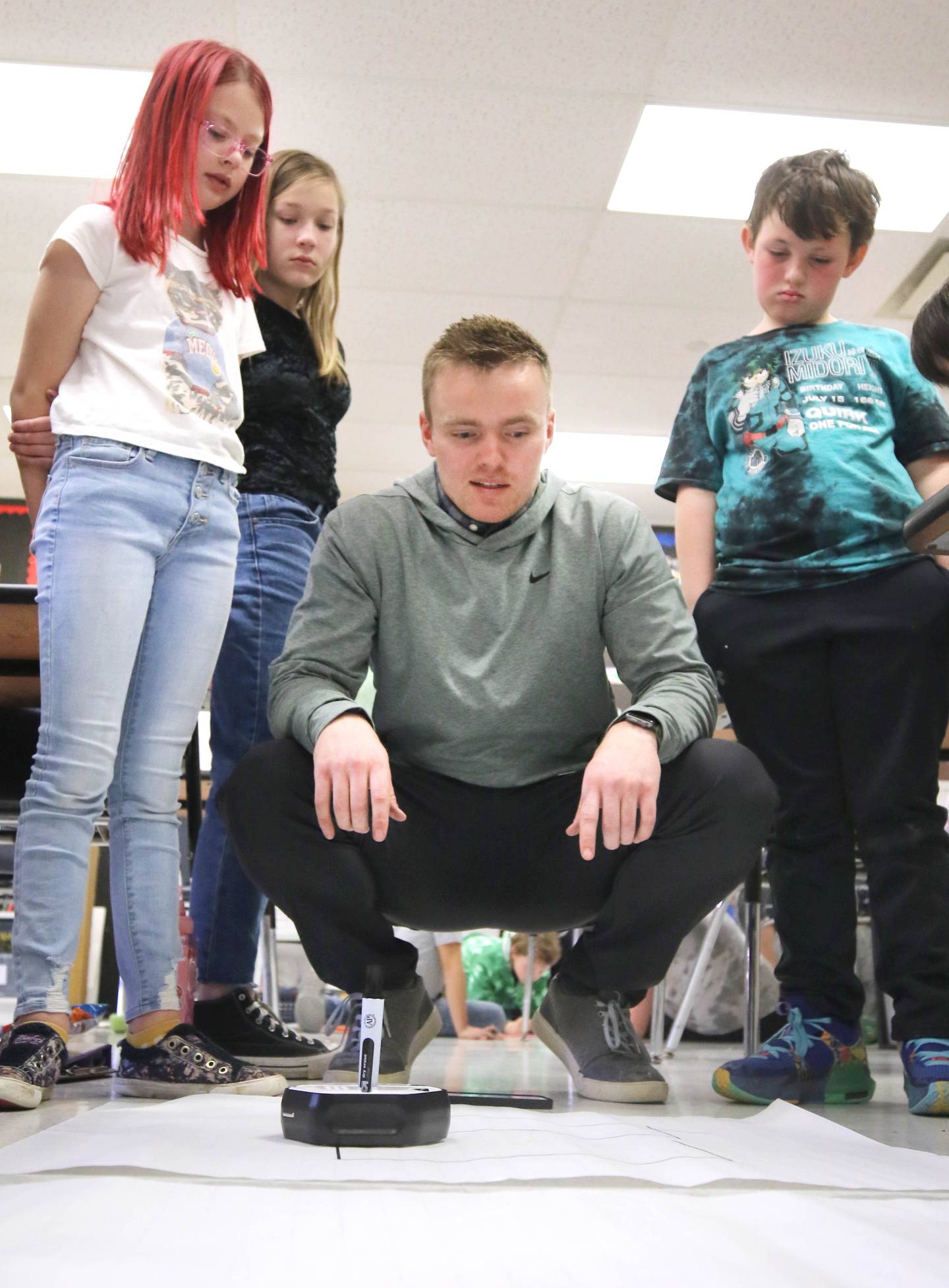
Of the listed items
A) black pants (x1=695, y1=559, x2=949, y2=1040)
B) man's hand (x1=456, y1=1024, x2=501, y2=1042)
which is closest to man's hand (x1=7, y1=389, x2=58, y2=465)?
black pants (x1=695, y1=559, x2=949, y2=1040)

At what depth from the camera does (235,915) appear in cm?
162

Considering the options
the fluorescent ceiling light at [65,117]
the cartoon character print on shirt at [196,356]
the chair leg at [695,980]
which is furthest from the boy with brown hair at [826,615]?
the fluorescent ceiling light at [65,117]

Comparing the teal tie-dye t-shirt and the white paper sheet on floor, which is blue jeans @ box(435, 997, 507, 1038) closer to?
the teal tie-dye t-shirt

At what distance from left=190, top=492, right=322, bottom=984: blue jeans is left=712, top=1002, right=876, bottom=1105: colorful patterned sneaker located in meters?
0.64

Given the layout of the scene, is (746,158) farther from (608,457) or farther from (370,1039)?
(370,1039)

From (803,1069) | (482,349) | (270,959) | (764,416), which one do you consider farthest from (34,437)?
(270,959)

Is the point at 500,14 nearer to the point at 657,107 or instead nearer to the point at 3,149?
the point at 657,107

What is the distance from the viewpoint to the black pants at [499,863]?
1.42 m

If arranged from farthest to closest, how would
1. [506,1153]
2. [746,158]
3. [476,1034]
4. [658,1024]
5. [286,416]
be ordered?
1. [476,1034]
2. [746,158]
3. [658,1024]
4. [286,416]
5. [506,1153]

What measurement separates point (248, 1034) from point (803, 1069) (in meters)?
0.71

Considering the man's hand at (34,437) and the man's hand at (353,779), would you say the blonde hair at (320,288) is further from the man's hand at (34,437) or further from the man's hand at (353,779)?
the man's hand at (353,779)

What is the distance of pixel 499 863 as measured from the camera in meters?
1.50

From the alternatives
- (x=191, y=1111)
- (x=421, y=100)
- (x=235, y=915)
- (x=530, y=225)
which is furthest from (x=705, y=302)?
(x=191, y=1111)

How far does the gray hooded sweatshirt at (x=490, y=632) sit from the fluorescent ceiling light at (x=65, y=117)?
232 centimetres
